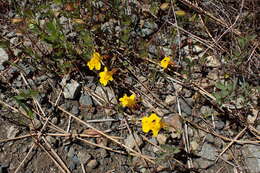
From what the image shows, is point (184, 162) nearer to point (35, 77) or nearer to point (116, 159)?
point (116, 159)

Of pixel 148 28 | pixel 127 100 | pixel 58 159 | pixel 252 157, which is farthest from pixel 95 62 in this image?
pixel 252 157

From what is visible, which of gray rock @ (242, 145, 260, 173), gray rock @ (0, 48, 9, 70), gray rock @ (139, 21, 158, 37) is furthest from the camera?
gray rock @ (139, 21, 158, 37)

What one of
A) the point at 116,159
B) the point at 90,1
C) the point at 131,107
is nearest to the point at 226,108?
the point at 131,107

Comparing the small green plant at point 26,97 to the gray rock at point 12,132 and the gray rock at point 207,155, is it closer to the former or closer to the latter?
the gray rock at point 12,132

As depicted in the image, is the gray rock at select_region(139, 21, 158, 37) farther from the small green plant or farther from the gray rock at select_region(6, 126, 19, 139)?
the gray rock at select_region(6, 126, 19, 139)

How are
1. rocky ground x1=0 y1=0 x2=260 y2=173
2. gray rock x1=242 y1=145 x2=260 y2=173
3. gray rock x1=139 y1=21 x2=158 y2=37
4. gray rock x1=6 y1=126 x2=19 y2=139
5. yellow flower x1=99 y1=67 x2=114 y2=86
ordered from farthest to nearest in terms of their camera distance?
gray rock x1=139 y1=21 x2=158 y2=37 < yellow flower x1=99 y1=67 x2=114 y2=86 < gray rock x1=6 y1=126 x2=19 y2=139 < rocky ground x1=0 y1=0 x2=260 y2=173 < gray rock x1=242 y1=145 x2=260 y2=173

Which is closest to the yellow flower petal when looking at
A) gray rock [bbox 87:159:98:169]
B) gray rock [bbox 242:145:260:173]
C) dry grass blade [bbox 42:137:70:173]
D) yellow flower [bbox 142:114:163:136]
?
yellow flower [bbox 142:114:163:136]

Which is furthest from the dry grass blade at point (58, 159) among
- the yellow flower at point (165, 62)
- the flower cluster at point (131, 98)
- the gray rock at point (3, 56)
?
the yellow flower at point (165, 62)
